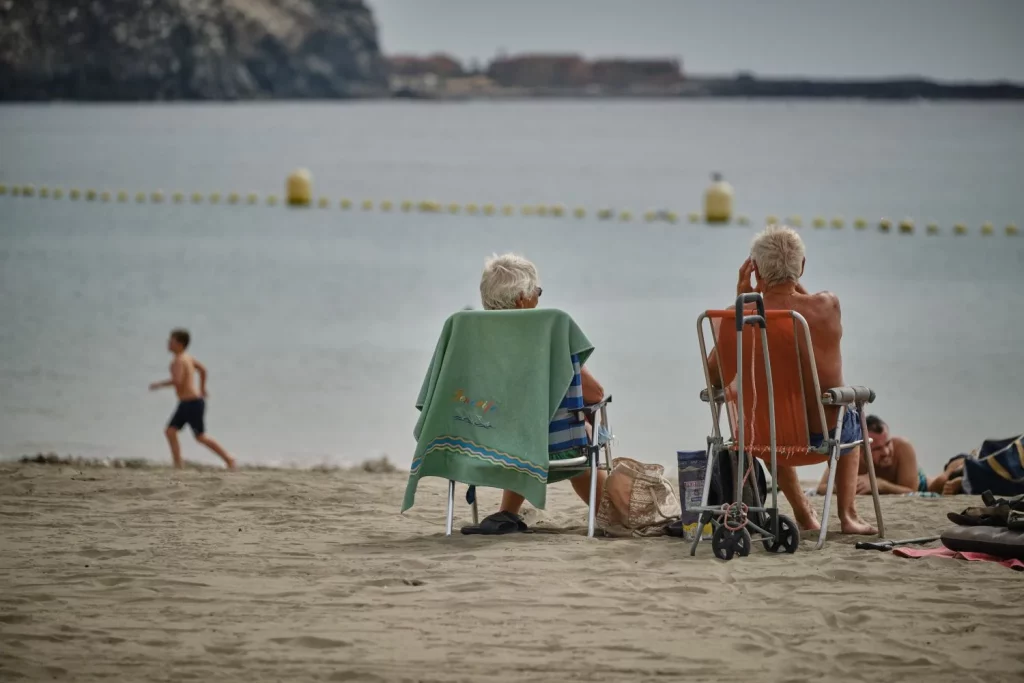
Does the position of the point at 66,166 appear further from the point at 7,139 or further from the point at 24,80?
the point at 24,80

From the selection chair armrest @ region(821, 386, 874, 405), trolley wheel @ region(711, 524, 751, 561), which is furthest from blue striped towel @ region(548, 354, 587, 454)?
chair armrest @ region(821, 386, 874, 405)

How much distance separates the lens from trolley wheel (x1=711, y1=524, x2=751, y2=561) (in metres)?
4.68

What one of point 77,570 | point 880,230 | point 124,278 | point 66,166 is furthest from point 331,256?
point 66,166

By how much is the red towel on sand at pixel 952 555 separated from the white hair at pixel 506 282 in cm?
159

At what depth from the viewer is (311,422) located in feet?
34.0

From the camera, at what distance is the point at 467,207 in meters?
32.0

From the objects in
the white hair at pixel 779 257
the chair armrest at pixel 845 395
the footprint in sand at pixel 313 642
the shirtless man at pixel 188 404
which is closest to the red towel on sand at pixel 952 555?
Answer: the chair armrest at pixel 845 395

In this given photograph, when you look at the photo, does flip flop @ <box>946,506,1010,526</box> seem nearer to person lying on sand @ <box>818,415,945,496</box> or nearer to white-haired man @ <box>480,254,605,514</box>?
white-haired man @ <box>480,254,605,514</box>

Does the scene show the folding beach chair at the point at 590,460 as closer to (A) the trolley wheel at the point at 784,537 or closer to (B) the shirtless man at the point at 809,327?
(B) the shirtless man at the point at 809,327

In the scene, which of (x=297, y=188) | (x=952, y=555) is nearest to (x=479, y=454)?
(x=952, y=555)

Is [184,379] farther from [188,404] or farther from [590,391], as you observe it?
[590,391]

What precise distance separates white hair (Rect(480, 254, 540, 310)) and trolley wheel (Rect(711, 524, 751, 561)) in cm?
114

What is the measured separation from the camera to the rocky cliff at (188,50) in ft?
186

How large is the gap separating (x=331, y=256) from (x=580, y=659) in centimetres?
1809
